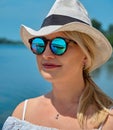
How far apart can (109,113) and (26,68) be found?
2.34 m

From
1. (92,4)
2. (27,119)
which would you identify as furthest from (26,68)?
(27,119)

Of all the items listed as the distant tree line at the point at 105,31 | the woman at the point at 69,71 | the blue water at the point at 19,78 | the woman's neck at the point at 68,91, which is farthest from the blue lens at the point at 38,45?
the blue water at the point at 19,78

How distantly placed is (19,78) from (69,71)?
95.4 inches

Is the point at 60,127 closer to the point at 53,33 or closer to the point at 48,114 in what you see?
the point at 48,114

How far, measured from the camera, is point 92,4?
3510 mm

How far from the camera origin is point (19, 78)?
141 inches

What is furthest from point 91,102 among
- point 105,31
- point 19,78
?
point 19,78

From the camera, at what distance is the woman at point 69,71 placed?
119cm

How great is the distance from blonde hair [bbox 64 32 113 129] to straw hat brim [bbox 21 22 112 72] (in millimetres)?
18

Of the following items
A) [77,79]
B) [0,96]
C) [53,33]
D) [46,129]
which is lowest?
[0,96]

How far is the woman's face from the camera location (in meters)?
1.19

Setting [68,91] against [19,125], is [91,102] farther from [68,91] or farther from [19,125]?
[19,125]

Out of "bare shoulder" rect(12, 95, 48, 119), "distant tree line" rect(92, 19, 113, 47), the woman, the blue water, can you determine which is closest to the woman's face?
the woman

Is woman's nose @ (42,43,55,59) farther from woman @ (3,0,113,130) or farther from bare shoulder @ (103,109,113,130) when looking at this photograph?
bare shoulder @ (103,109,113,130)
